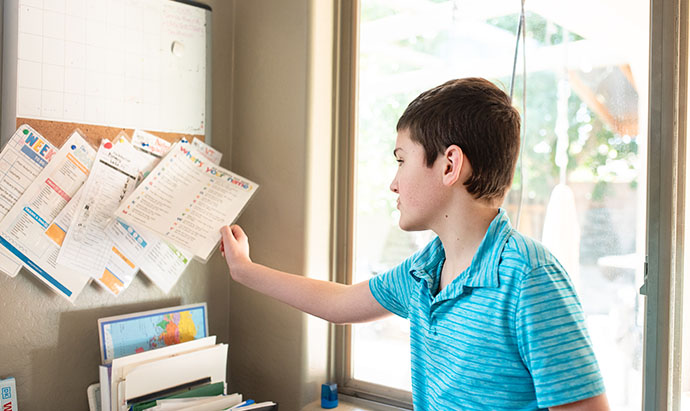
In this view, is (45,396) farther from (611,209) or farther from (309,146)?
(611,209)

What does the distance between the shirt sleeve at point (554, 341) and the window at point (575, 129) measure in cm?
45

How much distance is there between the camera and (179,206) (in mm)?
1480

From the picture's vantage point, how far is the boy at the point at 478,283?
0.85m

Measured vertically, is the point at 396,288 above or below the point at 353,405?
above

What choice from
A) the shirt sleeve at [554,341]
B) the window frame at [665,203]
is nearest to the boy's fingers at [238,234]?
the shirt sleeve at [554,341]

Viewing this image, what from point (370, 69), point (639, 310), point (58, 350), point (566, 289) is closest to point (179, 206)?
point (58, 350)

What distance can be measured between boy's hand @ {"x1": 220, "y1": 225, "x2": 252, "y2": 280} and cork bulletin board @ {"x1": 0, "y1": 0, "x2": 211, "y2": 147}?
0.35 metres

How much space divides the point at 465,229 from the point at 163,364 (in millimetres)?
809

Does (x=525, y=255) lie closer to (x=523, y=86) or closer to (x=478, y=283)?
(x=478, y=283)

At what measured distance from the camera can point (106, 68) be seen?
1467 millimetres

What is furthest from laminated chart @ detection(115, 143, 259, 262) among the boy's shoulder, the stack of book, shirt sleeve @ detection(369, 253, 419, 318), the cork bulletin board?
the boy's shoulder

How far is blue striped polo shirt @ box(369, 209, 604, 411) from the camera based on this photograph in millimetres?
839

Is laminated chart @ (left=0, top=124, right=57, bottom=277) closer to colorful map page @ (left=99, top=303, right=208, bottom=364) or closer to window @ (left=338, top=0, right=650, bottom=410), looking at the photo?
colorful map page @ (left=99, top=303, right=208, bottom=364)

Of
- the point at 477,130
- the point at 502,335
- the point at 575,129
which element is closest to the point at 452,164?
the point at 477,130
